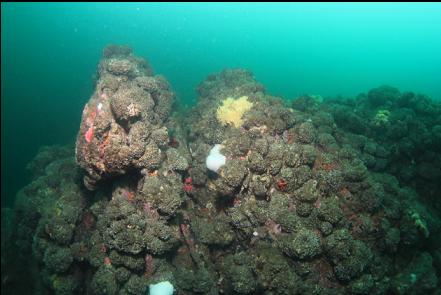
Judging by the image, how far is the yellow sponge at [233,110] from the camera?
966 centimetres

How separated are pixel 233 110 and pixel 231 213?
3636 millimetres

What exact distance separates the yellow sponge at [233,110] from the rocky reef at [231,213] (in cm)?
7

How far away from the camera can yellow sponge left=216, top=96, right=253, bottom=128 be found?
380 inches

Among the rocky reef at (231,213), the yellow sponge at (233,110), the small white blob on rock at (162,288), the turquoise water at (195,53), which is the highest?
the turquoise water at (195,53)

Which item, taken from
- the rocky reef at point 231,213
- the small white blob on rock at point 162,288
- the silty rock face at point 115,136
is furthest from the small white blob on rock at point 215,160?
the small white blob on rock at point 162,288

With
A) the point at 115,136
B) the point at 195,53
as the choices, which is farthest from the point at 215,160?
the point at 195,53

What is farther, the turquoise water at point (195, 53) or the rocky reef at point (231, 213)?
the turquoise water at point (195, 53)

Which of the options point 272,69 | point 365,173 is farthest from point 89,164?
point 272,69

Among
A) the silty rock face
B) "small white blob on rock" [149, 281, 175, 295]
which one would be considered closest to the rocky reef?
the silty rock face

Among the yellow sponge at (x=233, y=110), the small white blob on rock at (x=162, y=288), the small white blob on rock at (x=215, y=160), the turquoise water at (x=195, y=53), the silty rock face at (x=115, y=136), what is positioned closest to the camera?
the small white blob on rock at (x=162, y=288)

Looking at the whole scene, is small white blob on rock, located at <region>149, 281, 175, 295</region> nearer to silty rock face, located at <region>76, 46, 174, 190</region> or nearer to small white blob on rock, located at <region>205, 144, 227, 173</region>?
silty rock face, located at <region>76, 46, 174, 190</region>

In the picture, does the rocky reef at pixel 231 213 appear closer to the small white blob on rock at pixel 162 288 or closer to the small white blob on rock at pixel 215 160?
the small white blob on rock at pixel 215 160

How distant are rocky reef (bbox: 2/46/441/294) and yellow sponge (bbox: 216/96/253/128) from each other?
0.22ft

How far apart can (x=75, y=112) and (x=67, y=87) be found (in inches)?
A: 460
